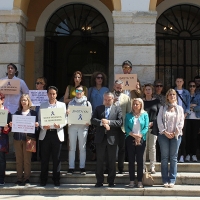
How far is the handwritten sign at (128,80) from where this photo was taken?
857 cm

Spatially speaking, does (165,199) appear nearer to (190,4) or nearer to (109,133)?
(109,133)

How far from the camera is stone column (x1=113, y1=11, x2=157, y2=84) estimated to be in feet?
31.0

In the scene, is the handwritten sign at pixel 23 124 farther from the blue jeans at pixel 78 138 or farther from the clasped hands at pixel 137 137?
the clasped hands at pixel 137 137

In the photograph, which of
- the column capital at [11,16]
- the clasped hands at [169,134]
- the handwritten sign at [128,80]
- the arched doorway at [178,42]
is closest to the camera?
the clasped hands at [169,134]

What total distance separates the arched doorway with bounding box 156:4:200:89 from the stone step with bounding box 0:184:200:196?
227 inches

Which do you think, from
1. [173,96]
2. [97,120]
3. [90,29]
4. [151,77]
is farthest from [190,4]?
[97,120]

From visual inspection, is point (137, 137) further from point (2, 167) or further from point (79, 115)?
point (2, 167)

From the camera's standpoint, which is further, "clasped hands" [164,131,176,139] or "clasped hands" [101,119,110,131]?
"clasped hands" [164,131,176,139]

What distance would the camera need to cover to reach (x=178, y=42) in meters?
13.1

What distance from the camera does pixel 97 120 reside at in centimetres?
759

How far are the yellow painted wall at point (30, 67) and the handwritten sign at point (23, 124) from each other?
16.2 ft

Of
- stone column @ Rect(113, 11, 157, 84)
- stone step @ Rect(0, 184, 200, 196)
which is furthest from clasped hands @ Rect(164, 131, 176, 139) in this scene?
stone column @ Rect(113, 11, 157, 84)

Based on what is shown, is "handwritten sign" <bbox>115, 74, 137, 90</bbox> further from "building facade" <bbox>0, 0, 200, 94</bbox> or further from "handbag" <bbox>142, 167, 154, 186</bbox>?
"building facade" <bbox>0, 0, 200, 94</bbox>

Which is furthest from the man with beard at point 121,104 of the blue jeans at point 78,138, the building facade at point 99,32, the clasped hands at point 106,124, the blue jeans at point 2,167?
the building facade at point 99,32
